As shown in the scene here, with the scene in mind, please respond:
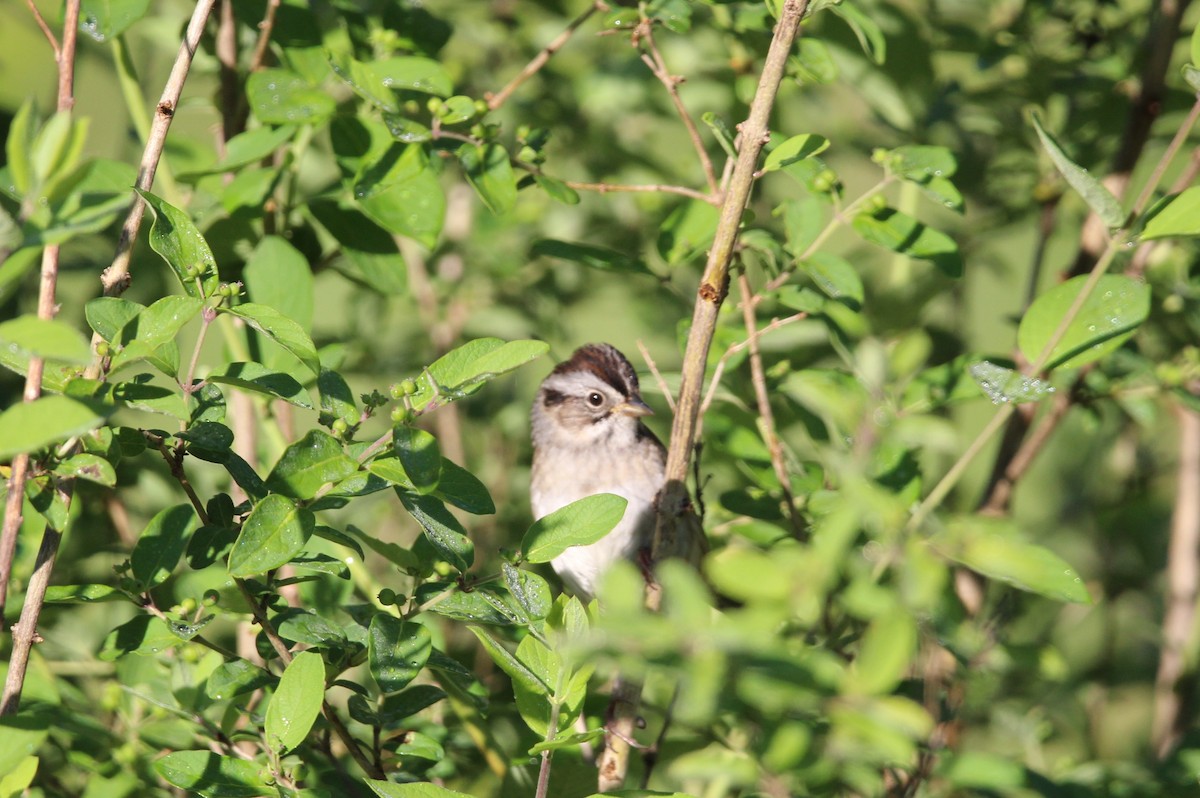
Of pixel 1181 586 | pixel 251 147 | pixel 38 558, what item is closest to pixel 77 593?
pixel 38 558

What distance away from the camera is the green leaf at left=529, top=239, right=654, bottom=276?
229cm

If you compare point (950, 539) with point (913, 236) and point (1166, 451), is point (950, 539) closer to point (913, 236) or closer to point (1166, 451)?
point (913, 236)

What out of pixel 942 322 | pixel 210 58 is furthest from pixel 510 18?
pixel 942 322

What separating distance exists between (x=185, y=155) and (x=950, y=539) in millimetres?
1859

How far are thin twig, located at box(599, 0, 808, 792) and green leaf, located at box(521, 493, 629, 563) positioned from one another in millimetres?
249

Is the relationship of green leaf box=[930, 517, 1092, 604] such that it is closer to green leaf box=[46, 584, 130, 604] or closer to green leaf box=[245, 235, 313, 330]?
green leaf box=[46, 584, 130, 604]

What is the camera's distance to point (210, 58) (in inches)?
104

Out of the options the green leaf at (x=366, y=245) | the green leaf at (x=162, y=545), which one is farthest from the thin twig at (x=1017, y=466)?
the green leaf at (x=162, y=545)

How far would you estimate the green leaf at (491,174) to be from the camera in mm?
2098

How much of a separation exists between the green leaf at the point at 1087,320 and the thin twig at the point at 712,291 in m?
0.54

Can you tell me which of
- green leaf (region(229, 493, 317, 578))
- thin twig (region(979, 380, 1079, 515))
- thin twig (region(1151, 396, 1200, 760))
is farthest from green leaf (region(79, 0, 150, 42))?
thin twig (region(1151, 396, 1200, 760))

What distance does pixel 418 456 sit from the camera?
1.48 metres

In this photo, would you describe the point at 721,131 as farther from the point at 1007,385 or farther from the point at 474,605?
the point at 474,605

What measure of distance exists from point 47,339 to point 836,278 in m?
1.39
